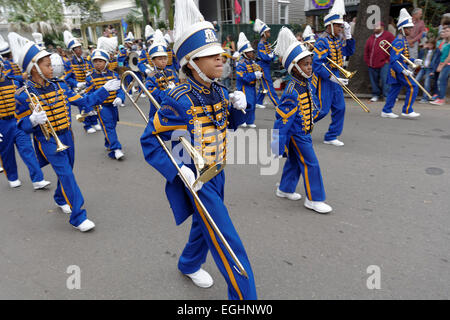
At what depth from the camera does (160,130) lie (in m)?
2.45

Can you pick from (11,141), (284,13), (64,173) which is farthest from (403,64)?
(284,13)

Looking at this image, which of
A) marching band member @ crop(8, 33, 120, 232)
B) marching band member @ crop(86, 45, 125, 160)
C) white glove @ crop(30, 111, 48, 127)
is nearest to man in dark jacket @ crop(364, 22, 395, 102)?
marching band member @ crop(86, 45, 125, 160)

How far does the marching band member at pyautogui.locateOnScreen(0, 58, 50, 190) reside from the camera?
17.5ft

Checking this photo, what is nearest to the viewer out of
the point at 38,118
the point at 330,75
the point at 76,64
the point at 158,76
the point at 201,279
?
the point at 201,279

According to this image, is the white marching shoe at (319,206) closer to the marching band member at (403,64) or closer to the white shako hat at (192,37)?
the white shako hat at (192,37)

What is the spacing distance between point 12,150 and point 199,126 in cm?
454

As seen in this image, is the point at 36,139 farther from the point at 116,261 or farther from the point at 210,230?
the point at 210,230

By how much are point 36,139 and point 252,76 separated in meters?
4.98

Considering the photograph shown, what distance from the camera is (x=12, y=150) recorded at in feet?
18.3

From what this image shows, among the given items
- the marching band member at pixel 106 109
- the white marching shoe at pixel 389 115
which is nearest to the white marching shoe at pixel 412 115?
the white marching shoe at pixel 389 115

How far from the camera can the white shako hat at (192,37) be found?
2359 mm

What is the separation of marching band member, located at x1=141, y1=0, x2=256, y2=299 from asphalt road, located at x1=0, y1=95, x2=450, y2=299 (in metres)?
0.67

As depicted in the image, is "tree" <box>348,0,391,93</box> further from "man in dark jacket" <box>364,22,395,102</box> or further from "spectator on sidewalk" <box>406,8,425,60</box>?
"spectator on sidewalk" <box>406,8,425,60</box>

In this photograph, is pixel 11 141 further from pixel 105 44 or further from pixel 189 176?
pixel 189 176
